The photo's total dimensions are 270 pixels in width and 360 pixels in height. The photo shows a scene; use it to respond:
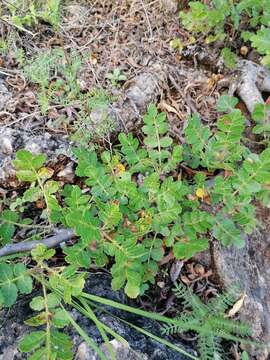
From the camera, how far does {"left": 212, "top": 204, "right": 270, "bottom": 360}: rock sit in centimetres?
207

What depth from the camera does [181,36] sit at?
2.97 m

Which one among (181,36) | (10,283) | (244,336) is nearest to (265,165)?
(244,336)

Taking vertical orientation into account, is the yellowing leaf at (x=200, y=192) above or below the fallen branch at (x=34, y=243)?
above

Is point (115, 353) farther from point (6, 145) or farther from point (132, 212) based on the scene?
point (6, 145)

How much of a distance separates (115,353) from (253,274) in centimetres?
84

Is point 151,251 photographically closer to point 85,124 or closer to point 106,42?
point 85,124

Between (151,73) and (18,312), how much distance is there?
1650 millimetres

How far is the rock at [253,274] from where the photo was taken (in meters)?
2.07

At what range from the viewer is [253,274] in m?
2.22

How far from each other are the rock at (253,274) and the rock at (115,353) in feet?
1.92

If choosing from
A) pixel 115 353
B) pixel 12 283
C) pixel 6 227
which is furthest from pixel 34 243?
pixel 115 353

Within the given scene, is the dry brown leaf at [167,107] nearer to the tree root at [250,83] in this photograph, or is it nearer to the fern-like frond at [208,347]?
the tree root at [250,83]

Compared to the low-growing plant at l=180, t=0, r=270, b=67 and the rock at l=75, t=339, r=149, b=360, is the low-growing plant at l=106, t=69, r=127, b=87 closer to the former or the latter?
the low-growing plant at l=180, t=0, r=270, b=67

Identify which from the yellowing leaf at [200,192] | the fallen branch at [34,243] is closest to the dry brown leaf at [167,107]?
the yellowing leaf at [200,192]
